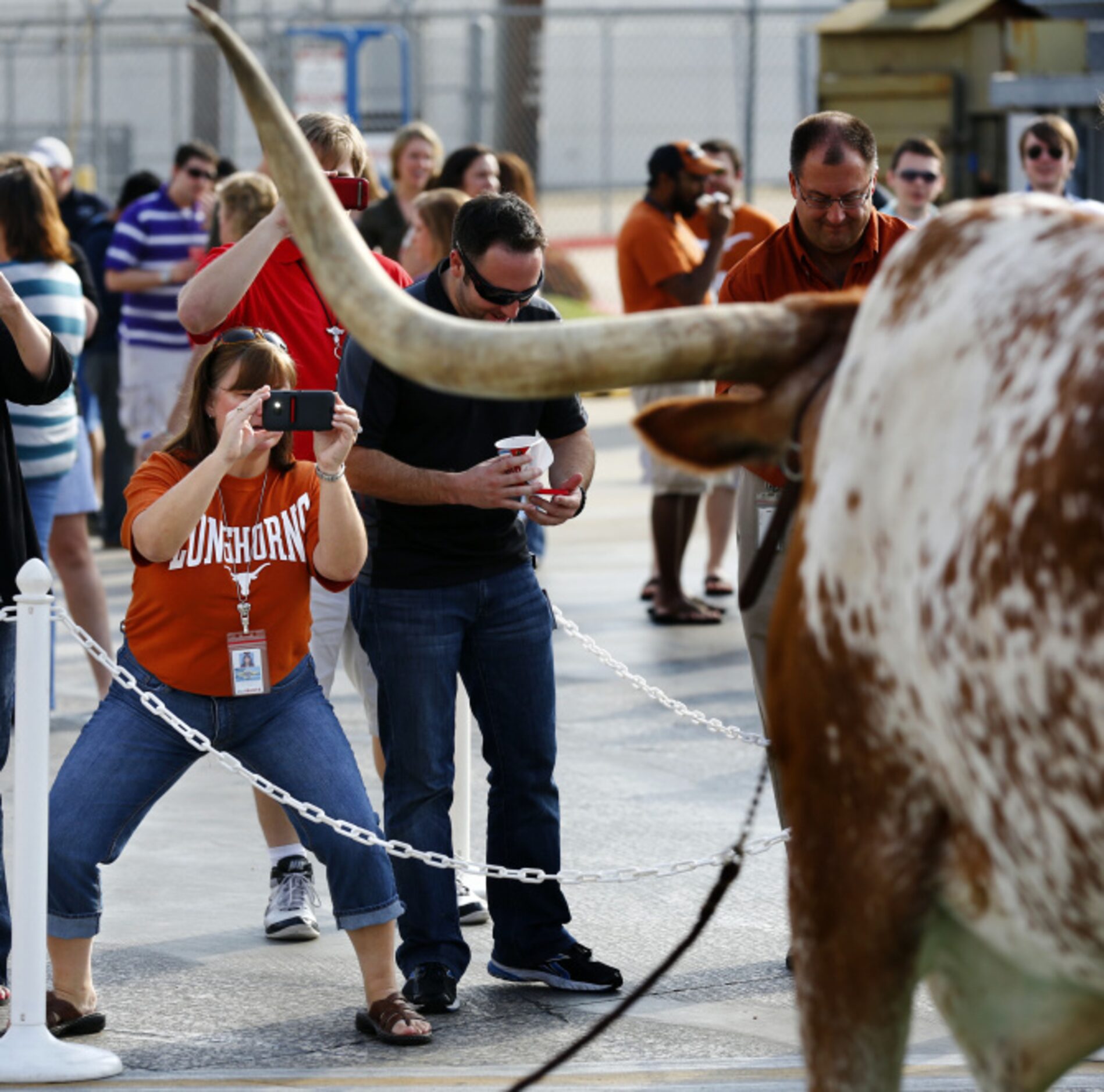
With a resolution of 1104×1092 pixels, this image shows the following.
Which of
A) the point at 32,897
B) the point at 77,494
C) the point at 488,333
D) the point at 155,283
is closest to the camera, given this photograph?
the point at 488,333

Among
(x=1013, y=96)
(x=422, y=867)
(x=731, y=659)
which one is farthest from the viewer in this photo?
(x=1013, y=96)

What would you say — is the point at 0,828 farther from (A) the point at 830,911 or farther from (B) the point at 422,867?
(A) the point at 830,911

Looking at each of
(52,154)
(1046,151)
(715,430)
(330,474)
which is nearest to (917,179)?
(1046,151)

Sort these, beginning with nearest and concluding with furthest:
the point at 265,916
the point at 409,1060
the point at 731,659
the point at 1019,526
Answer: the point at 1019,526 < the point at 409,1060 < the point at 265,916 < the point at 731,659

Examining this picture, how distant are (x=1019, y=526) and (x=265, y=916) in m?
3.99

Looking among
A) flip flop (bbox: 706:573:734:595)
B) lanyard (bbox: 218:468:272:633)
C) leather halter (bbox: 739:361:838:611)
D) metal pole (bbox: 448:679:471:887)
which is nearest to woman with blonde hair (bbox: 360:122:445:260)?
flip flop (bbox: 706:573:734:595)

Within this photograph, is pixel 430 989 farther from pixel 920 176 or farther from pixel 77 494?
pixel 920 176

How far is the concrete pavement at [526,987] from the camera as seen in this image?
14.8 ft

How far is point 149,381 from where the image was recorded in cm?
1122

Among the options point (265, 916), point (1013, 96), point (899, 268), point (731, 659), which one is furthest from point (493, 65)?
point (899, 268)

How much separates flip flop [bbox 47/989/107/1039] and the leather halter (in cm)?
234

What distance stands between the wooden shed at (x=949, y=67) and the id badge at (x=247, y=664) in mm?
12096

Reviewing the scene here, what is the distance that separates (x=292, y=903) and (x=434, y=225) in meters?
3.12

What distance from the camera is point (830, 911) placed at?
2219 mm
